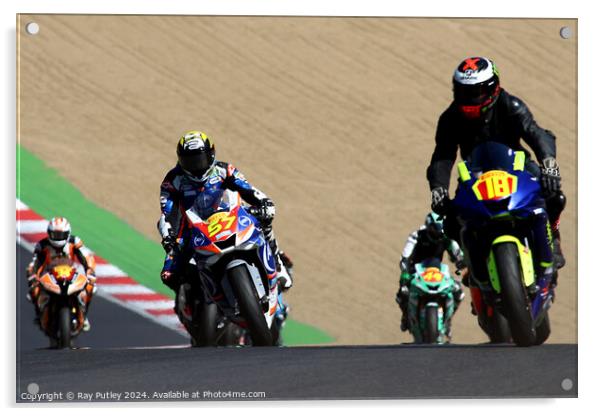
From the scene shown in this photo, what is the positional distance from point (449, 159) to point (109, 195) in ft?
25.7

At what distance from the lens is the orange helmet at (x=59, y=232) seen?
16047 mm

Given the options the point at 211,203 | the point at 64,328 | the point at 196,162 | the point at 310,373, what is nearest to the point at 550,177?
the point at 310,373

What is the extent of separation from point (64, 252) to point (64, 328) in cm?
98

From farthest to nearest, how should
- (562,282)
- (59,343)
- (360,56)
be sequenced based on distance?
(360,56) → (59,343) → (562,282)

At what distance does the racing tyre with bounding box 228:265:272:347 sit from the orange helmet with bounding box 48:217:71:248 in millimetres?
4144

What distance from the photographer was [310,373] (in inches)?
413

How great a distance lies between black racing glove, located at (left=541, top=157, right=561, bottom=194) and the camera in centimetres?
1122

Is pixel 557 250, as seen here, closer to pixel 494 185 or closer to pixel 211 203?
pixel 494 185

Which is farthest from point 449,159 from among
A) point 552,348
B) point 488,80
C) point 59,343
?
point 59,343

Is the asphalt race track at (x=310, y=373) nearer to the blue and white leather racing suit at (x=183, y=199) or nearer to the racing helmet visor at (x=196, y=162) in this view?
the blue and white leather racing suit at (x=183, y=199)

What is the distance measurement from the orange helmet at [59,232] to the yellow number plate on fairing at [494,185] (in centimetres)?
582

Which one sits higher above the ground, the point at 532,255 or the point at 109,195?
the point at 109,195

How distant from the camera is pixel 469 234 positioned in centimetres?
1139

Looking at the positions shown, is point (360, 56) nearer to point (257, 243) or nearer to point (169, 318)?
point (169, 318)
